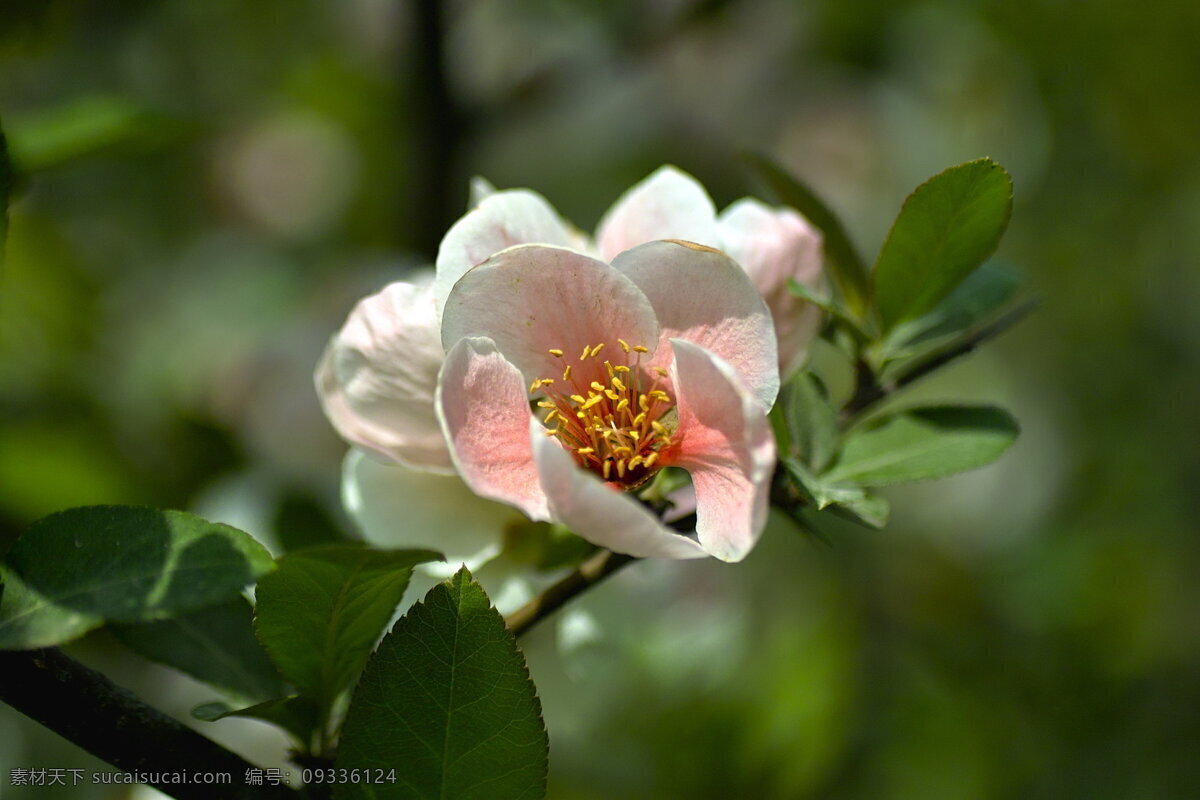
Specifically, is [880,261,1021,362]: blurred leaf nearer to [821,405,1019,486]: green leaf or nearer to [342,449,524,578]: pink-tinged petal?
[821,405,1019,486]: green leaf

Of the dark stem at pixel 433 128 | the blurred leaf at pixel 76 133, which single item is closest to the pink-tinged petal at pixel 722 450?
the blurred leaf at pixel 76 133

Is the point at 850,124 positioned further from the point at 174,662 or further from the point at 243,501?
the point at 174,662

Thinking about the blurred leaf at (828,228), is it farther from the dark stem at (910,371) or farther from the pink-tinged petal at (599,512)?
the pink-tinged petal at (599,512)

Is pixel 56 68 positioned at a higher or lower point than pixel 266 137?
higher

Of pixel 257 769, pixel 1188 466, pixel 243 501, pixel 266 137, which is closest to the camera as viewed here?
pixel 257 769

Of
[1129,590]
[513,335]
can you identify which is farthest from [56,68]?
[1129,590]

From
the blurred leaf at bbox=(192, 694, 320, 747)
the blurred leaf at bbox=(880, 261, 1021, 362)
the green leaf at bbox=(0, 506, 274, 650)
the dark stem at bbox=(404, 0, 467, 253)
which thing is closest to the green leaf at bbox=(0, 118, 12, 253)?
the green leaf at bbox=(0, 506, 274, 650)
